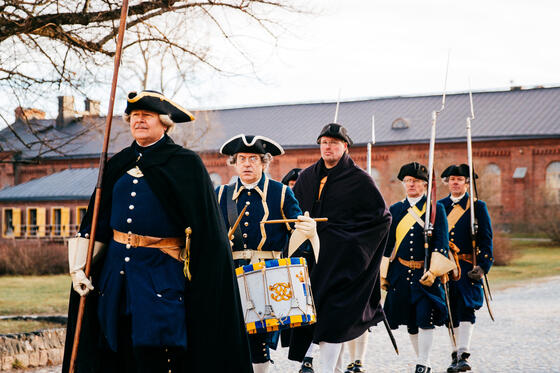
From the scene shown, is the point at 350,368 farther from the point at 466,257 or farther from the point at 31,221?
the point at 31,221

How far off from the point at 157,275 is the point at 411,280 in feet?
15.2

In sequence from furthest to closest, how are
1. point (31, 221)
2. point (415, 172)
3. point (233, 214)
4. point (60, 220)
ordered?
point (31, 221) < point (60, 220) < point (415, 172) < point (233, 214)

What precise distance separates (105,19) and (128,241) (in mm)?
4817

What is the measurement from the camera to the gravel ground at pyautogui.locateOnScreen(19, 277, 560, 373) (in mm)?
9172

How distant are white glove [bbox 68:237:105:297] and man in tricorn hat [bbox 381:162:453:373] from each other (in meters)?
4.58

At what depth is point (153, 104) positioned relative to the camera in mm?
4926

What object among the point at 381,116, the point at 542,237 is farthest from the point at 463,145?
the point at 542,237

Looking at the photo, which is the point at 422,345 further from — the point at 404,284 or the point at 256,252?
the point at 256,252

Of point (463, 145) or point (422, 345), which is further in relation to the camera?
point (463, 145)

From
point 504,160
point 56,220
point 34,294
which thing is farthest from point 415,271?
point 504,160

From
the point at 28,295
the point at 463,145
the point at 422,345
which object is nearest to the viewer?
the point at 422,345

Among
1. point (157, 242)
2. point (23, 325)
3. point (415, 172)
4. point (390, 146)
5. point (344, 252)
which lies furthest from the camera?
point (390, 146)

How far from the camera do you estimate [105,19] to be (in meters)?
9.02

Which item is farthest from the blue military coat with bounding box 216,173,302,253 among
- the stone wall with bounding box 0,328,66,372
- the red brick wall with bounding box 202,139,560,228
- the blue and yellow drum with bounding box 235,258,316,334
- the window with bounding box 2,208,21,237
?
the window with bounding box 2,208,21,237
